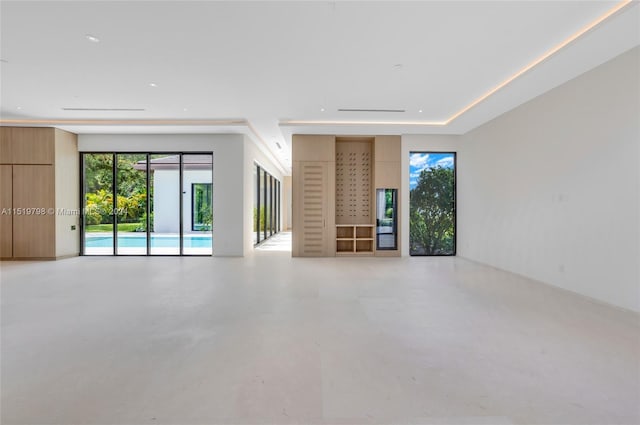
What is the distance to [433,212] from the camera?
841 centimetres

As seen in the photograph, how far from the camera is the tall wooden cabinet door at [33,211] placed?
7.38 m

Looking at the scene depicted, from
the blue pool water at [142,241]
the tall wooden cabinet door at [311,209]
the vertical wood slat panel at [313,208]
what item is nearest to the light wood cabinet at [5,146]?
the blue pool water at [142,241]

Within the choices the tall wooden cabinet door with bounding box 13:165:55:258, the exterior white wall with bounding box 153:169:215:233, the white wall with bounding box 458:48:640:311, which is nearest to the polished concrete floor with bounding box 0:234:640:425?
the white wall with bounding box 458:48:640:311

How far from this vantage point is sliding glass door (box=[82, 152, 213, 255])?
8.10m

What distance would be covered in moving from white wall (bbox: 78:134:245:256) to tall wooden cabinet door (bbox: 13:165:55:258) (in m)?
1.23

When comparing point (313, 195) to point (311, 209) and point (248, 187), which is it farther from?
point (248, 187)

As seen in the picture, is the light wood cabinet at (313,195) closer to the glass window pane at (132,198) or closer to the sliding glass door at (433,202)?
the sliding glass door at (433,202)

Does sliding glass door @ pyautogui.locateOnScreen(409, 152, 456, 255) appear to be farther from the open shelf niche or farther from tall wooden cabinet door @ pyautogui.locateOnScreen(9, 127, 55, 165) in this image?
tall wooden cabinet door @ pyautogui.locateOnScreen(9, 127, 55, 165)

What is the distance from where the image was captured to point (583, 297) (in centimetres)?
440

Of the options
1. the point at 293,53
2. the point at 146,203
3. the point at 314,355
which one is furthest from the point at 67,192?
the point at 314,355

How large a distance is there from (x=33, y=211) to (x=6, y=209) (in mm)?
629

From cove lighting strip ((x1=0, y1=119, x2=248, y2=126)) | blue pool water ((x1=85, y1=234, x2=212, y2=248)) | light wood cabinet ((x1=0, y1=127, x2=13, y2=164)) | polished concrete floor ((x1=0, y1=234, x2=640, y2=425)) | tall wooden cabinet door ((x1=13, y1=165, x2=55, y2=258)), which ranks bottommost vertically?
polished concrete floor ((x1=0, y1=234, x2=640, y2=425))

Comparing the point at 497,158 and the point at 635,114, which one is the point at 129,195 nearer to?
the point at 497,158

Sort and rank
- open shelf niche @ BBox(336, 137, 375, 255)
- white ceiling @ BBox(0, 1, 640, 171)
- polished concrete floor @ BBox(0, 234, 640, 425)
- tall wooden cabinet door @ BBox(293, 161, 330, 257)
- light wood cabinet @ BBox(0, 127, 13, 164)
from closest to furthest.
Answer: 1. polished concrete floor @ BBox(0, 234, 640, 425)
2. white ceiling @ BBox(0, 1, 640, 171)
3. light wood cabinet @ BBox(0, 127, 13, 164)
4. tall wooden cabinet door @ BBox(293, 161, 330, 257)
5. open shelf niche @ BBox(336, 137, 375, 255)
